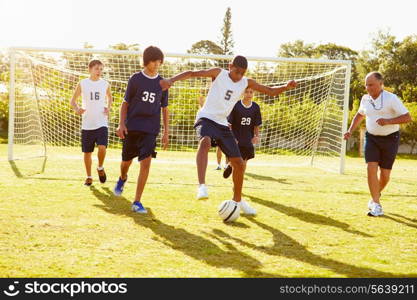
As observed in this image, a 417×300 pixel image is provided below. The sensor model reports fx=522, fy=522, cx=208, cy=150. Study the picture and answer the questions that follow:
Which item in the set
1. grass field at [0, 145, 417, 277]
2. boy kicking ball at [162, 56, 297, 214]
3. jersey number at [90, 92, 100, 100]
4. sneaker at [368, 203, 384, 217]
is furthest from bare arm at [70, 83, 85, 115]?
sneaker at [368, 203, 384, 217]

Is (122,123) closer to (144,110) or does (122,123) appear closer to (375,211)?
(144,110)

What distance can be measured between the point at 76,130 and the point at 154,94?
1151 cm

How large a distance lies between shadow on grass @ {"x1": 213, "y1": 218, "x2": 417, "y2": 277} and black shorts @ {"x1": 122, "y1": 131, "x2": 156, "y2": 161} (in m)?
1.43

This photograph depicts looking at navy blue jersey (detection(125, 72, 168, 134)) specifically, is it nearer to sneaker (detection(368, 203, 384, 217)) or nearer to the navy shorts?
the navy shorts

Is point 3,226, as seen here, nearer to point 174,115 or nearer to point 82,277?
point 82,277

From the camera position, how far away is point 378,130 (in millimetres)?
7062

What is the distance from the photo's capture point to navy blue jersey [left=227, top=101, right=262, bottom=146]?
8188 mm

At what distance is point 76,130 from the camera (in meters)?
17.4

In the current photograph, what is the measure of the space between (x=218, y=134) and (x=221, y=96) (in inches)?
18.2

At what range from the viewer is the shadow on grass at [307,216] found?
606 centimetres

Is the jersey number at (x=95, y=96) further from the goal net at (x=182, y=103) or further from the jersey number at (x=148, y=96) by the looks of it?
the goal net at (x=182, y=103)

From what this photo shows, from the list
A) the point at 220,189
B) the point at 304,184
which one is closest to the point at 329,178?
the point at 304,184

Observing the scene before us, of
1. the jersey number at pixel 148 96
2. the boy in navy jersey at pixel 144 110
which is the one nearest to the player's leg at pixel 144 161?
the boy in navy jersey at pixel 144 110

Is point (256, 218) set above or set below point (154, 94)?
below
